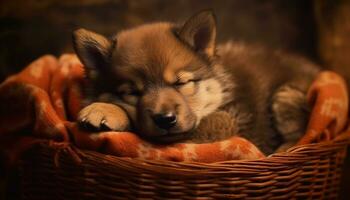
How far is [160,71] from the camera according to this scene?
1.76m

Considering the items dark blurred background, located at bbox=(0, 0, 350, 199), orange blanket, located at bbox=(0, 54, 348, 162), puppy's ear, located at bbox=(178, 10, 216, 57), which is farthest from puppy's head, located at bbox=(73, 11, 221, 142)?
dark blurred background, located at bbox=(0, 0, 350, 199)

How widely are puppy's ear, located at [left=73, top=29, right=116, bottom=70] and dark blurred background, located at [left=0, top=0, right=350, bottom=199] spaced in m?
0.78

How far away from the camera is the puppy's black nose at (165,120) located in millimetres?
1612

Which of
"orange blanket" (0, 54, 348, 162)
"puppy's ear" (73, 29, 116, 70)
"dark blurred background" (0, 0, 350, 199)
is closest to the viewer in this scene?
"orange blanket" (0, 54, 348, 162)

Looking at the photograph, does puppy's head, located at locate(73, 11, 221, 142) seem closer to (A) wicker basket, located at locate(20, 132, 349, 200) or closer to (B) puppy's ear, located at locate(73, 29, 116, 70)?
(B) puppy's ear, located at locate(73, 29, 116, 70)

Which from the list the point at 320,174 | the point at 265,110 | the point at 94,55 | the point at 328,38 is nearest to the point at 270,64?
the point at 265,110

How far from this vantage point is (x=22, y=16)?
247 centimetres

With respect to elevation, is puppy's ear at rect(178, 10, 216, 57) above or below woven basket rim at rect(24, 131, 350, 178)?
above

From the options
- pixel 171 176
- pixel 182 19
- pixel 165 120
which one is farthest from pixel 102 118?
pixel 182 19

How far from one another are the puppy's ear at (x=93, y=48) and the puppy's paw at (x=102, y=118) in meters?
0.24

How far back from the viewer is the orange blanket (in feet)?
5.28

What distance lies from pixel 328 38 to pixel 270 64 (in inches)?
19.2

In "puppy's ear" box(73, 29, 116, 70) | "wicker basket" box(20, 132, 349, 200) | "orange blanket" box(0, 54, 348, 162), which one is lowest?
"wicker basket" box(20, 132, 349, 200)

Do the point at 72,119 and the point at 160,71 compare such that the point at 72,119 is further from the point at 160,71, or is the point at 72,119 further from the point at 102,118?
the point at 160,71
